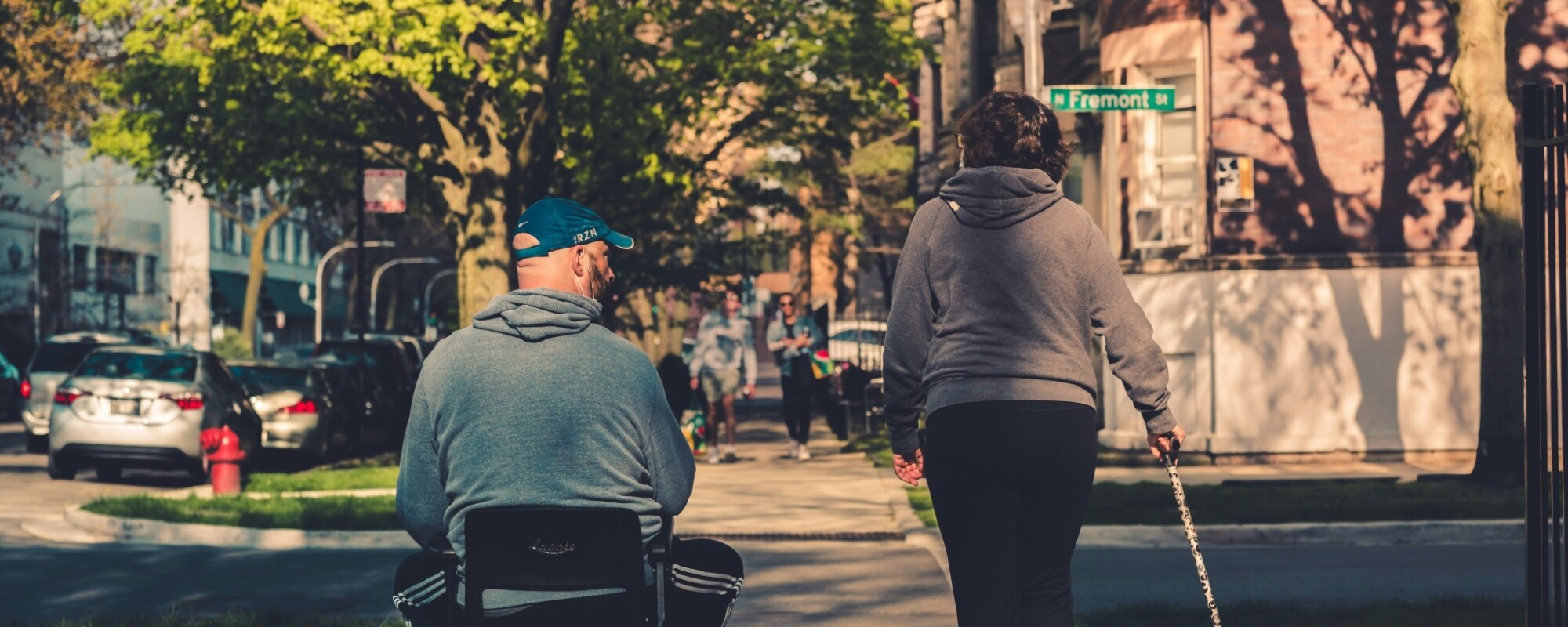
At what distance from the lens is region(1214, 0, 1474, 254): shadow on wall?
62.2 feet

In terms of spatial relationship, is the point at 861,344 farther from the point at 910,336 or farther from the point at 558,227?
the point at 558,227

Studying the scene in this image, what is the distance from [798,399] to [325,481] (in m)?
5.27

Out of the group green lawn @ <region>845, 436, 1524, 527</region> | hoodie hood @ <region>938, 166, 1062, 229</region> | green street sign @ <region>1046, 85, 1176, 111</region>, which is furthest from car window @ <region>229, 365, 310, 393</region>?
hoodie hood @ <region>938, 166, 1062, 229</region>

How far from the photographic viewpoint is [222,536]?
1300 centimetres

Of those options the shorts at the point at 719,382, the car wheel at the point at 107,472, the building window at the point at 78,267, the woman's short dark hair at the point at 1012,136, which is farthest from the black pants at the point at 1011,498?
the building window at the point at 78,267

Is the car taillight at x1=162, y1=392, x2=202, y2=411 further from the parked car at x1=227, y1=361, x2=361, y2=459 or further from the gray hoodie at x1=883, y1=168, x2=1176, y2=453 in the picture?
the gray hoodie at x1=883, y1=168, x2=1176, y2=453

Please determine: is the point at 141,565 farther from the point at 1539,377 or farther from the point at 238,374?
the point at 238,374

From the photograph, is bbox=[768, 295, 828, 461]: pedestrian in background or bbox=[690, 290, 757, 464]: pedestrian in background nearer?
bbox=[690, 290, 757, 464]: pedestrian in background

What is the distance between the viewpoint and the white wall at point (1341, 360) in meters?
19.0

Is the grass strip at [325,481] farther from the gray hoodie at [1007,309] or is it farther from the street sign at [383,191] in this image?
the gray hoodie at [1007,309]

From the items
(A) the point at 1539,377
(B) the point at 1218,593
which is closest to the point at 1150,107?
(B) the point at 1218,593

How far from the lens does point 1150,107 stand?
15.5 m

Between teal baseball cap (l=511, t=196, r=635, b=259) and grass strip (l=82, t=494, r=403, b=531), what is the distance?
8.63m

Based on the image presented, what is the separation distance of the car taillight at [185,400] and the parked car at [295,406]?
7.26 feet
